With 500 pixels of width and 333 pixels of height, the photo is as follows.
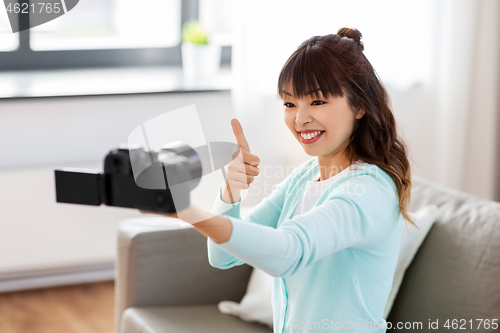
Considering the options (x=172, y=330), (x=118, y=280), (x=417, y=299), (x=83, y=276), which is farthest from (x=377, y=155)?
(x=83, y=276)

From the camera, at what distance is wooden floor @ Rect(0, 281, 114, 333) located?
7.11 ft

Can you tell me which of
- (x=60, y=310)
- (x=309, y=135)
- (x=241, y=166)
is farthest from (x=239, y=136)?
(x=60, y=310)

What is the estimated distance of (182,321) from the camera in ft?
4.95

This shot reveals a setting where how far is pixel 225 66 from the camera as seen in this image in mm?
2877

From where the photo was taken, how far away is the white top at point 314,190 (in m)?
1.04

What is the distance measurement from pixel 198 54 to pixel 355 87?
1653mm

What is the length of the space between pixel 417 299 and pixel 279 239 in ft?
2.41

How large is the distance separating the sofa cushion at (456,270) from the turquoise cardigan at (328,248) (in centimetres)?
28

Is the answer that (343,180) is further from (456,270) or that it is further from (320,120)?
(456,270)

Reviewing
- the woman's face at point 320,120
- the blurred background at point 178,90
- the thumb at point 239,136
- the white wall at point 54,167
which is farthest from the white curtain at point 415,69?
the thumb at point 239,136

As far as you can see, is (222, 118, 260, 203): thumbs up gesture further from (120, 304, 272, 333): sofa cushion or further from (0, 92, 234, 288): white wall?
(0, 92, 234, 288): white wall

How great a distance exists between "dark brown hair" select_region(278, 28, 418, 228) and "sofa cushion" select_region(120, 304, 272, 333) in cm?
68

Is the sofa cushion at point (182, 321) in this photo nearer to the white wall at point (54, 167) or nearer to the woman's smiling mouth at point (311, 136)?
the woman's smiling mouth at point (311, 136)

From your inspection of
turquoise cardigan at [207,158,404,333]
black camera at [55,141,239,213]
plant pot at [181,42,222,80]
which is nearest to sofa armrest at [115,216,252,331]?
turquoise cardigan at [207,158,404,333]
